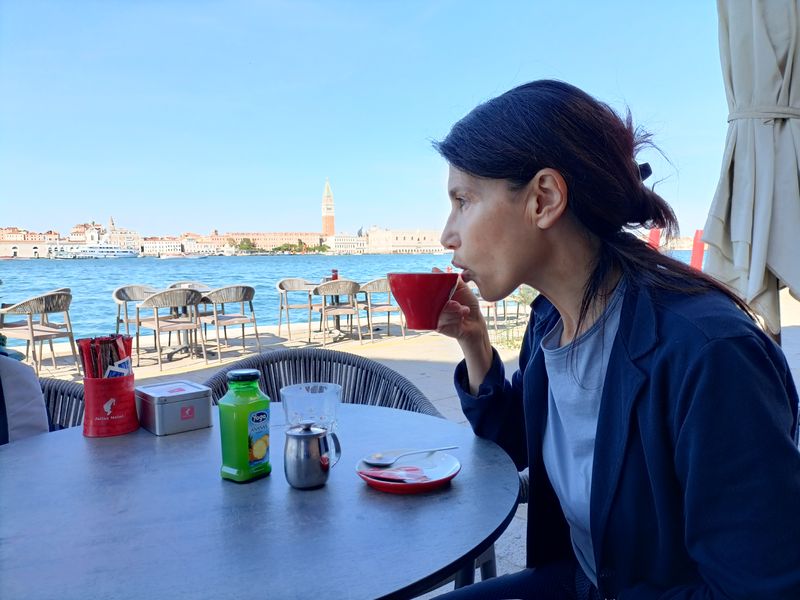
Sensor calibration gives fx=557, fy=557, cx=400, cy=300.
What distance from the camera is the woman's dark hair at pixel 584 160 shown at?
35.6 inches

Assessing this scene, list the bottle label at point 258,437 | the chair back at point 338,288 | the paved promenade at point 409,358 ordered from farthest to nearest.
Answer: the chair back at point 338,288 → the paved promenade at point 409,358 → the bottle label at point 258,437

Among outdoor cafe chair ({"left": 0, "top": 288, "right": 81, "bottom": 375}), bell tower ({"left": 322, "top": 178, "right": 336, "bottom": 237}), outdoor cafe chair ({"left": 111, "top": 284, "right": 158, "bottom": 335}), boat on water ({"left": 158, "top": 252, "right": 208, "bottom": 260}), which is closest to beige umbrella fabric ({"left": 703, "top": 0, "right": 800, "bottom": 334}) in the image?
outdoor cafe chair ({"left": 0, "top": 288, "right": 81, "bottom": 375})

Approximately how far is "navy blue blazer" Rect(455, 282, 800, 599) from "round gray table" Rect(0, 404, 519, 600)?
0.19 metres

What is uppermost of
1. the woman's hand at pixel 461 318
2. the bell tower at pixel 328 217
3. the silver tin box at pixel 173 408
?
the bell tower at pixel 328 217

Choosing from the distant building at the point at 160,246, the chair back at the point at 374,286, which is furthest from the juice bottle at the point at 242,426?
the distant building at the point at 160,246

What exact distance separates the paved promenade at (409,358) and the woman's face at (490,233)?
290cm

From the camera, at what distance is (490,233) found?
95cm

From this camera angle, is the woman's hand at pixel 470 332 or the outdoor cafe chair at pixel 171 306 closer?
the woman's hand at pixel 470 332

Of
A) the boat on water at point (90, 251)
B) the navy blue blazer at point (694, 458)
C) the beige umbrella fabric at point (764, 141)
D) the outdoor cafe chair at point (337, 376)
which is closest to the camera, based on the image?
the navy blue blazer at point (694, 458)

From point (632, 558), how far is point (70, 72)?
1879 inches

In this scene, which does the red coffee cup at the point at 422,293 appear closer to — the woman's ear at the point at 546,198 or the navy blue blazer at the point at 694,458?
the woman's ear at the point at 546,198

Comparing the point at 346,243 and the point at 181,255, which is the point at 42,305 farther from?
the point at 181,255

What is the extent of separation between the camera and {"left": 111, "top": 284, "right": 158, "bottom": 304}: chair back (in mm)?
6955

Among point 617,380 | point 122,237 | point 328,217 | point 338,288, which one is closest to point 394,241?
point 328,217
